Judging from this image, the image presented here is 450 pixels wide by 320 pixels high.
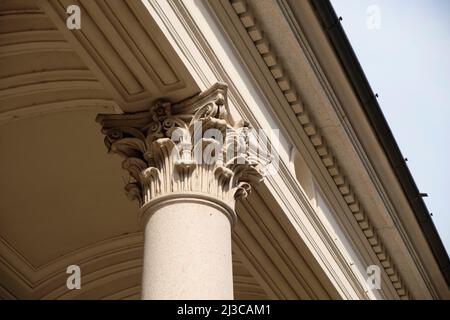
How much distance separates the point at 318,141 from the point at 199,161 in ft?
14.8

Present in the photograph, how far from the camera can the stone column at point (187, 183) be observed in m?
10.8

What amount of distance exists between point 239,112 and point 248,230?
2162mm

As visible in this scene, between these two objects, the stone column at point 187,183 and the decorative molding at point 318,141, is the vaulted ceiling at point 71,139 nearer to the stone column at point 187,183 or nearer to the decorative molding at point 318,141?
the stone column at point 187,183

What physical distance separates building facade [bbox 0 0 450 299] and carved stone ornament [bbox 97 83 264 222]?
0.8 inches

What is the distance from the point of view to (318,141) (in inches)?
634

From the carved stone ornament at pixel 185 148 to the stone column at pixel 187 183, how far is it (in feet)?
0.04

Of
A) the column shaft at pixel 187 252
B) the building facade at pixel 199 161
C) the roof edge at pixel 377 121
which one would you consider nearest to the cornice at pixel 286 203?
the building facade at pixel 199 161

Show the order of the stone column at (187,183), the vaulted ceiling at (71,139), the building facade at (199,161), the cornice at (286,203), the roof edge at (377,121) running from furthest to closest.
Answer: the roof edge at (377,121) → the cornice at (286,203) → the vaulted ceiling at (71,139) → the building facade at (199,161) → the stone column at (187,183)

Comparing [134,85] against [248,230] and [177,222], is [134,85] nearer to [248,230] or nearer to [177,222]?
[177,222]

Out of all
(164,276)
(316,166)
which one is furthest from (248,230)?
(164,276)

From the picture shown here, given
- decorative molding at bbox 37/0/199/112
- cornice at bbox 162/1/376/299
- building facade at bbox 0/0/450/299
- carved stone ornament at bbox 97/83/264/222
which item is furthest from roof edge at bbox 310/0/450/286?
decorative molding at bbox 37/0/199/112

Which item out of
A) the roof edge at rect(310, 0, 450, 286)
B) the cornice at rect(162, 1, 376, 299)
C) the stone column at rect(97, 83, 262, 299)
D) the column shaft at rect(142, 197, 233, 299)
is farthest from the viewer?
the roof edge at rect(310, 0, 450, 286)

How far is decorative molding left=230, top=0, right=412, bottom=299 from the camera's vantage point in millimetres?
14141

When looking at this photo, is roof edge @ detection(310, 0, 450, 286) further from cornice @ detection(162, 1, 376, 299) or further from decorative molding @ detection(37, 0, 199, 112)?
decorative molding @ detection(37, 0, 199, 112)
